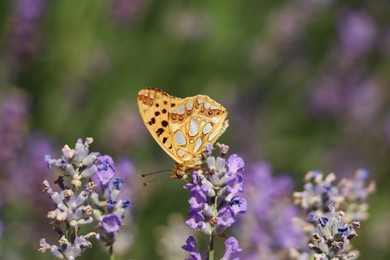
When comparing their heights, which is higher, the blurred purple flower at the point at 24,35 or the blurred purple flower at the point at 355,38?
the blurred purple flower at the point at 355,38

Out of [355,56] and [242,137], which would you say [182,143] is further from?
[355,56]

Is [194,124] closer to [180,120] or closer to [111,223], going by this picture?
[180,120]

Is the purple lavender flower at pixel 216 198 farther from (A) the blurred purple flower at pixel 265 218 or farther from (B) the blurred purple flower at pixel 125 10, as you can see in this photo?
(B) the blurred purple flower at pixel 125 10

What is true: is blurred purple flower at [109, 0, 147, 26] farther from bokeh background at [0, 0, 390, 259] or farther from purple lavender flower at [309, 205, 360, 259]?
purple lavender flower at [309, 205, 360, 259]

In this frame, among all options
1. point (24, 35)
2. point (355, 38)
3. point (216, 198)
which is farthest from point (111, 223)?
point (355, 38)

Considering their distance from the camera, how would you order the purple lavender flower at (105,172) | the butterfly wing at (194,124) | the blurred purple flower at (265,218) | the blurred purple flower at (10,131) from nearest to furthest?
1. the purple lavender flower at (105,172)
2. the butterfly wing at (194,124)
3. the blurred purple flower at (265,218)
4. the blurred purple flower at (10,131)

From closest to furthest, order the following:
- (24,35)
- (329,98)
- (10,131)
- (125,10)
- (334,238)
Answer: (334,238)
(10,131)
(24,35)
(125,10)
(329,98)

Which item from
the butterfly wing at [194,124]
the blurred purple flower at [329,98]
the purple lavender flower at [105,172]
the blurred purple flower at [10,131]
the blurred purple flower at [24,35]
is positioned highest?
the blurred purple flower at [329,98]

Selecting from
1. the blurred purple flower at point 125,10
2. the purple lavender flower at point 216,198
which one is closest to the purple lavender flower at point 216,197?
the purple lavender flower at point 216,198
